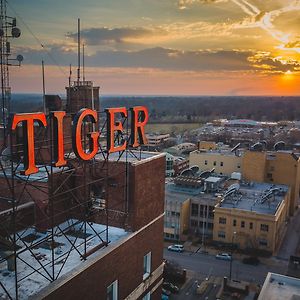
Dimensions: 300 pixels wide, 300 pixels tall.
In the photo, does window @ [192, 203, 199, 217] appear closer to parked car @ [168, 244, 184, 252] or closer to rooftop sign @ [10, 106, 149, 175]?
parked car @ [168, 244, 184, 252]

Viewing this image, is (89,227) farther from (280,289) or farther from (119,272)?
(280,289)

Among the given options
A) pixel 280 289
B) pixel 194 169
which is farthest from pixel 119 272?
pixel 194 169

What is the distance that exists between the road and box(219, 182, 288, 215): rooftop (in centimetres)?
877

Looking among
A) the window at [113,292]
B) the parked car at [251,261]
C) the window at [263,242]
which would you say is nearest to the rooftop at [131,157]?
the window at [113,292]

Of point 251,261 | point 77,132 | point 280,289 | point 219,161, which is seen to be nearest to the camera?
point 77,132

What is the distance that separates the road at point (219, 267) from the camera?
50750 mm

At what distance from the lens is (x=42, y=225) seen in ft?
90.7

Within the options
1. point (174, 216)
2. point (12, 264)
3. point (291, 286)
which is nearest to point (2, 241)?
point (12, 264)

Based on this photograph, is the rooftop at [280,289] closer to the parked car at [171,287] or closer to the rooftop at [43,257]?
the rooftop at [43,257]

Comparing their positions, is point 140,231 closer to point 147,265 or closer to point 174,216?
point 147,265

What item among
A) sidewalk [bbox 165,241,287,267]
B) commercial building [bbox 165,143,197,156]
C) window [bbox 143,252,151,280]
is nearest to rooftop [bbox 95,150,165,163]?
window [bbox 143,252,151,280]

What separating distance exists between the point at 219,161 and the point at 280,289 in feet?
176

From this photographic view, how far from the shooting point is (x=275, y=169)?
76.5 metres

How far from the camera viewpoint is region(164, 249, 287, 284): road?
5075 cm
